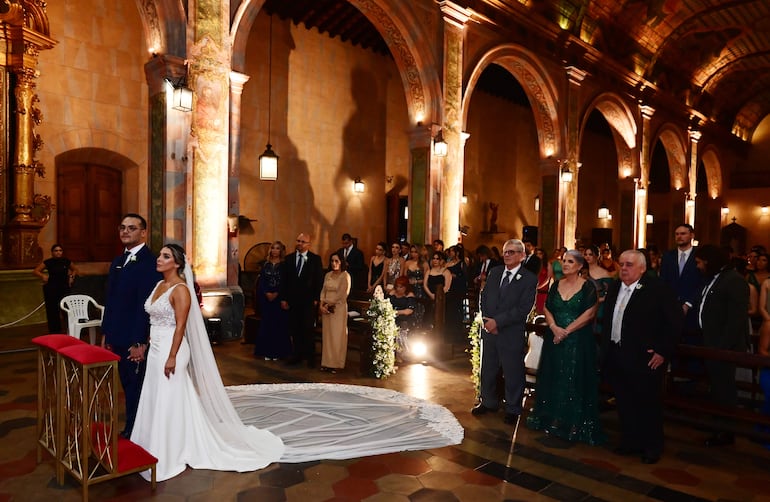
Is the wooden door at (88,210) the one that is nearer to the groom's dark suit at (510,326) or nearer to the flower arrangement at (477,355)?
the flower arrangement at (477,355)

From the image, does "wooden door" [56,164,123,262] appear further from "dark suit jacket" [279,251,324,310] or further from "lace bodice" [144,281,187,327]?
"lace bodice" [144,281,187,327]

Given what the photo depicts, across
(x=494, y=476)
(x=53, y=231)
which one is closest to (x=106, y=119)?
(x=53, y=231)

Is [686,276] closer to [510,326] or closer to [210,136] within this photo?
[510,326]

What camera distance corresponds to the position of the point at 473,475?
13.4 feet

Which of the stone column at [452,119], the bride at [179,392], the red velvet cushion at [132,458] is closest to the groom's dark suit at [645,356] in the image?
the bride at [179,392]

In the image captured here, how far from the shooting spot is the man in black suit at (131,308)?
434cm

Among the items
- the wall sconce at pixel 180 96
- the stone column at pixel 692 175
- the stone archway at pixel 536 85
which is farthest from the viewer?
the stone column at pixel 692 175

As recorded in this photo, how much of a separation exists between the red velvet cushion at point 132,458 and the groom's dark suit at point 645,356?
11.9 ft

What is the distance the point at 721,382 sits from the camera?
514 cm

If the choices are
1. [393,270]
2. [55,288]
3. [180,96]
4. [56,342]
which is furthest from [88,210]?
[56,342]

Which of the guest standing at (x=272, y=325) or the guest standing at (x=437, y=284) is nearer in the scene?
the guest standing at (x=272, y=325)

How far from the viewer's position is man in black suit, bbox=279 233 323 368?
7.65 metres

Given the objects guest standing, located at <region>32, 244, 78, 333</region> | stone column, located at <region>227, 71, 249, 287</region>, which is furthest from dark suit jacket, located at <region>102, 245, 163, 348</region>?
guest standing, located at <region>32, 244, 78, 333</region>

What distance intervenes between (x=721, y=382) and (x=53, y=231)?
11.4 meters
